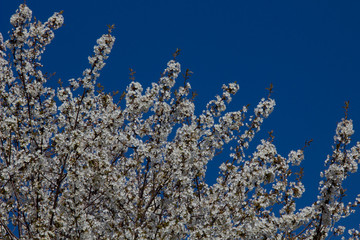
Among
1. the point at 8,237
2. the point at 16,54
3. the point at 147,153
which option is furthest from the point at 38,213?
the point at 16,54

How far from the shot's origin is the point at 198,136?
10547 millimetres

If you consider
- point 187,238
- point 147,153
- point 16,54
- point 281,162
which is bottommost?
point 187,238

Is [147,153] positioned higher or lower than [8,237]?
higher

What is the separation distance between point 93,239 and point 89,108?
A: 340 centimetres

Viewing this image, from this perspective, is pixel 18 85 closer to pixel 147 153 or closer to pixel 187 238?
pixel 147 153

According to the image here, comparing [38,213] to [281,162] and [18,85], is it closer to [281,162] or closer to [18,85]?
[18,85]

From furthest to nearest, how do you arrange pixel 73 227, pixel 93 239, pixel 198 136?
pixel 198 136 → pixel 93 239 → pixel 73 227

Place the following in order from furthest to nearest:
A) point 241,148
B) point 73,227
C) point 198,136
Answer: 1. point 241,148
2. point 198,136
3. point 73,227

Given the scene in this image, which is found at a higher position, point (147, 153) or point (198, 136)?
point (198, 136)

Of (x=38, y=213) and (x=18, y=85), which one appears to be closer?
(x=38, y=213)

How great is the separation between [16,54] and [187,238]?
20.7ft

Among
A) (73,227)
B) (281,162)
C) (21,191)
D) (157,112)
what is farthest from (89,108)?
(281,162)

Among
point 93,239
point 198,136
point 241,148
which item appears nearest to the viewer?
point 93,239

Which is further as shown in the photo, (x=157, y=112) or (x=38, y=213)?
(x=157, y=112)
